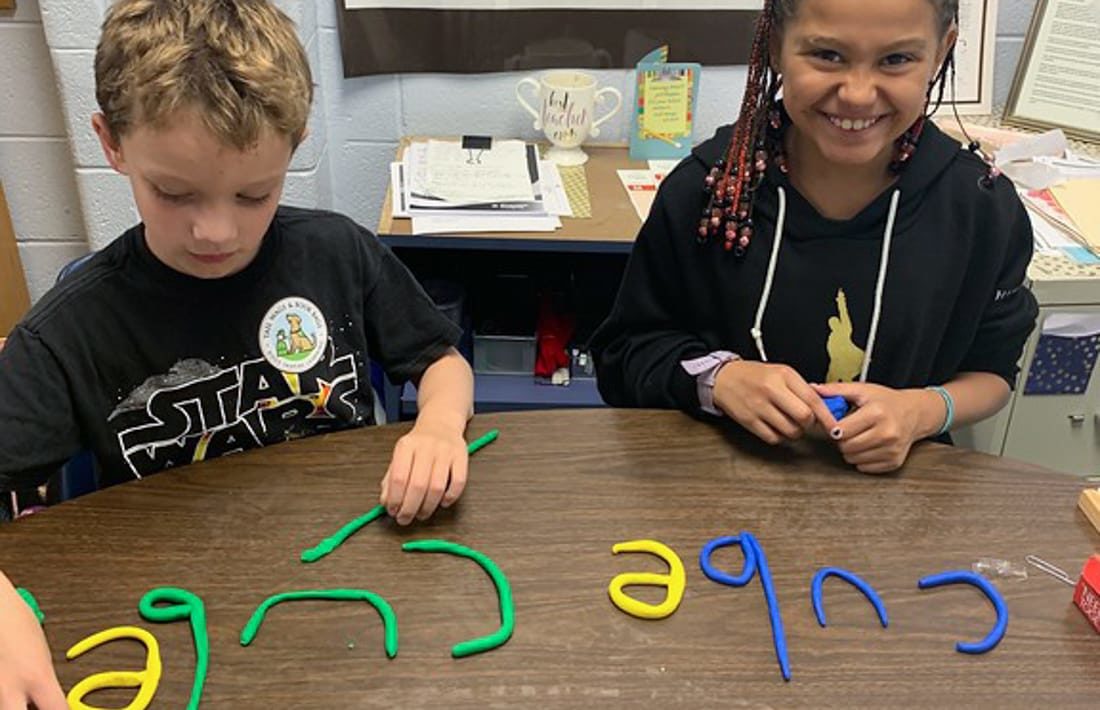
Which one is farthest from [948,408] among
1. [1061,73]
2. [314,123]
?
[314,123]

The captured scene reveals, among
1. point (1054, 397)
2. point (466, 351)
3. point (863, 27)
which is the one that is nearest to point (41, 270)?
point (466, 351)

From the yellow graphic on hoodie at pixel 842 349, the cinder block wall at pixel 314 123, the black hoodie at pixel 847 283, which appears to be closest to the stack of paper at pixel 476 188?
the cinder block wall at pixel 314 123

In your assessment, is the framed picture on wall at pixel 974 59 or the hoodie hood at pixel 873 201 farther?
the framed picture on wall at pixel 974 59

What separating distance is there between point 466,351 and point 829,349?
1.26 metres

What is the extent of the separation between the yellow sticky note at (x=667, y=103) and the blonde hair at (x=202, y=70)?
52.3 inches

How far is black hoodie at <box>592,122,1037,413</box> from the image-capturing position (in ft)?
4.05

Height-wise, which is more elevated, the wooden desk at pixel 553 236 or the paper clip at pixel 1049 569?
the paper clip at pixel 1049 569

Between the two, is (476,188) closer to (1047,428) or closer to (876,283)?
(876,283)

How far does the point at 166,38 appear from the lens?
96cm

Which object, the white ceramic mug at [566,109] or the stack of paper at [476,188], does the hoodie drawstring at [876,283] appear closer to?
the stack of paper at [476,188]

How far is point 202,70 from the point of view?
939mm

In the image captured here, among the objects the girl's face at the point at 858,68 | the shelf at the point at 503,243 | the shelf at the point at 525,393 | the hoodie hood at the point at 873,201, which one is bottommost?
the shelf at the point at 525,393

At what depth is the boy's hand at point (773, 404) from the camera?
1.04 metres

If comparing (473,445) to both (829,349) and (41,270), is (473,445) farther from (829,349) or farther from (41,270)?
(41,270)
